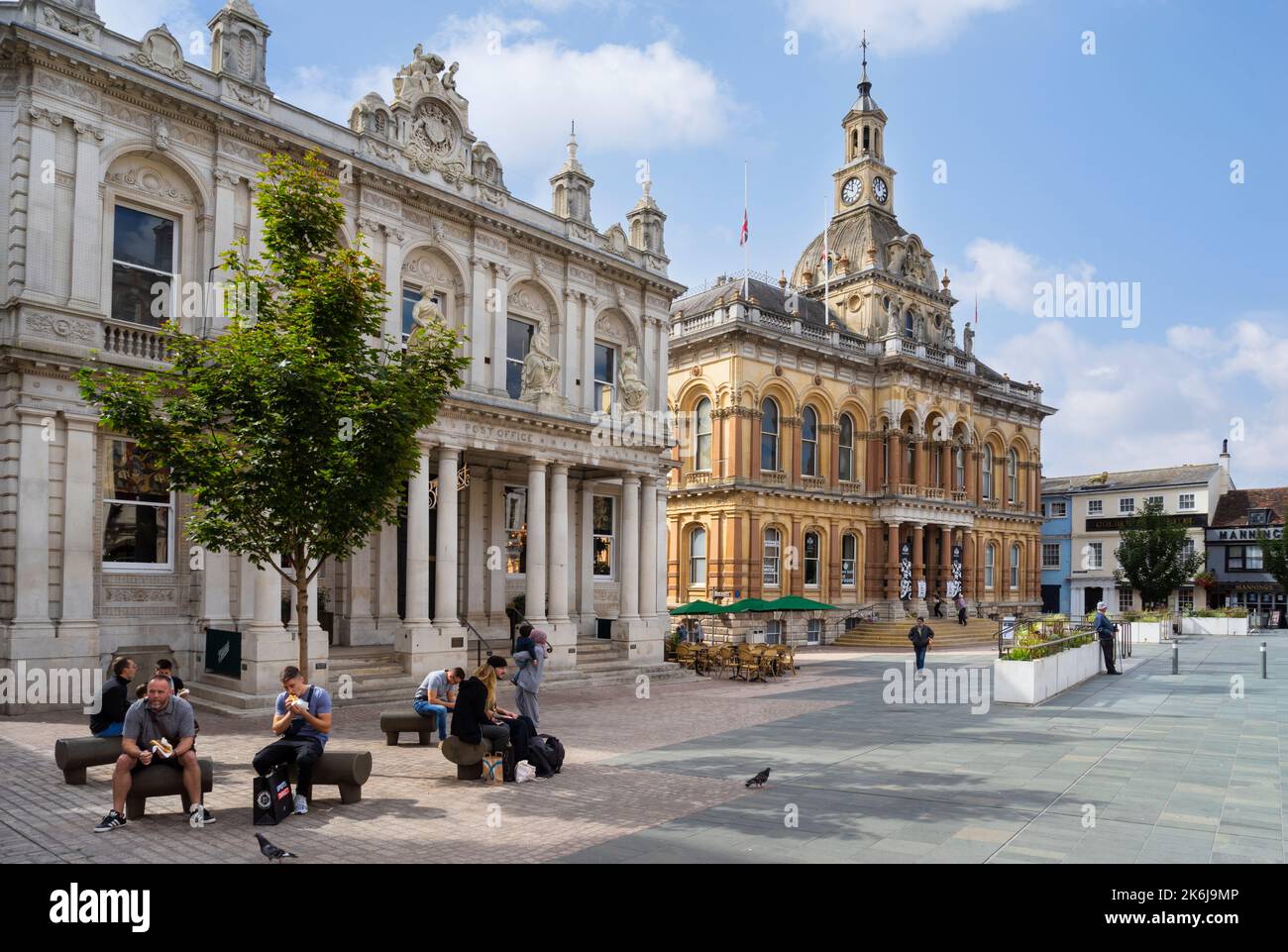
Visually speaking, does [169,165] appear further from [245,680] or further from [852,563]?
[852,563]

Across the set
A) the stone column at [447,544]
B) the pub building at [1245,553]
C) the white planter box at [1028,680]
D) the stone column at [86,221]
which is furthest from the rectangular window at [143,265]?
the pub building at [1245,553]

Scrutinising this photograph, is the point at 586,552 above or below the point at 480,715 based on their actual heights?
above

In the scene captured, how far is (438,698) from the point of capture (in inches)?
558

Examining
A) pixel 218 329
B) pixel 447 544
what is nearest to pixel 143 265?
pixel 218 329

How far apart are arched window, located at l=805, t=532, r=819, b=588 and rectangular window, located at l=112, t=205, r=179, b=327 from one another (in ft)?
98.5

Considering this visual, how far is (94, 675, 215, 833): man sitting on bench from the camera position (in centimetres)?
920

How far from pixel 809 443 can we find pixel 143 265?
30.6m

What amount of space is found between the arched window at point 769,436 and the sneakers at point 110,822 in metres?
33.6

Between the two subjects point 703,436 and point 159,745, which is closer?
point 159,745

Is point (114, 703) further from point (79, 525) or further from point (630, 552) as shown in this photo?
point (630, 552)

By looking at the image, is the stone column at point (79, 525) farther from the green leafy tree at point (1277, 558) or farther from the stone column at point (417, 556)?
the green leafy tree at point (1277, 558)

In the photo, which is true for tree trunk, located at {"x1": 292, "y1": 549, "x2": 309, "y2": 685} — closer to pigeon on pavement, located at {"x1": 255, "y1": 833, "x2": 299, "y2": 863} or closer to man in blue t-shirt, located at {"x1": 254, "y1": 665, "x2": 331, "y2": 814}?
man in blue t-shirt, located at {"x1": 254, "y1": 665, "x2": 331, "y2": 814}

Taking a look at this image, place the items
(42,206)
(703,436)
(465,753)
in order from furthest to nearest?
1. (703,436)
2. (42,206)
3. (465,753)

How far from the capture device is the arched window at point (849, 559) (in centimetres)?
4406
